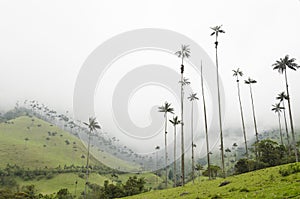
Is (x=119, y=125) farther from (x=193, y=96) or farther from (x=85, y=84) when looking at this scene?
(x=193, y=96)

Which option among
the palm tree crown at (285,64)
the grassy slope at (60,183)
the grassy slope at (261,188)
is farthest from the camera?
the grassy slope at (60,183)

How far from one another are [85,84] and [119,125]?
1123 centimetres

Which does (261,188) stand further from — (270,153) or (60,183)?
(60,183)

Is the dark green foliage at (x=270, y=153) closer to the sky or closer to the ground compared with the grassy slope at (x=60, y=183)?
closer to the sky

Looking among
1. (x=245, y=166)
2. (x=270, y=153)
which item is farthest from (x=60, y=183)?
(x=270, y=153)

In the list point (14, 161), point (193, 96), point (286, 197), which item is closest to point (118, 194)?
point (193, 96)

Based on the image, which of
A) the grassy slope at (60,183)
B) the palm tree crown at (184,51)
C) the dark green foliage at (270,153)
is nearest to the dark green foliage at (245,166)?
the dark green foliage at (270,153)

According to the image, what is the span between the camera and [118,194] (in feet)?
318

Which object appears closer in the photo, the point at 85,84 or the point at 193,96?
the point at 85,84

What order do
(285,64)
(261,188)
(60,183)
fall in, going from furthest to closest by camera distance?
1. (60,183)
2. (285,64)
3. (261,188)

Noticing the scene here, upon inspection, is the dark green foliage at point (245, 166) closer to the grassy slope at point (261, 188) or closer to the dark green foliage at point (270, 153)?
the dark green foliage at point (270, 153)

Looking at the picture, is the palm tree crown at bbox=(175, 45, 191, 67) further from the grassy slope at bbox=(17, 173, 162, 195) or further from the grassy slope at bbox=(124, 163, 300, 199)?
the grassy slope at bbox=(17, 173, 162, 195)

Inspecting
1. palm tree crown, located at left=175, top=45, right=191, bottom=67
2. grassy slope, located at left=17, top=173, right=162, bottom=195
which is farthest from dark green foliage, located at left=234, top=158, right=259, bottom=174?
grassy slope, located at left=17, top=173, right=162, bottom=195

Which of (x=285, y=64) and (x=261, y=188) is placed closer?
(x=261, y=188)
